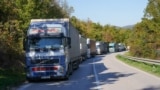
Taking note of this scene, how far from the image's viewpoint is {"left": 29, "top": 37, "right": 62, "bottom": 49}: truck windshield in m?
23.6

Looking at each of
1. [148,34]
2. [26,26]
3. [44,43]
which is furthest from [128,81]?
[148,34]

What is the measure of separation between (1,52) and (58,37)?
7.89m

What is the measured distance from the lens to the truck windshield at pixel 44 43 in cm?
2362

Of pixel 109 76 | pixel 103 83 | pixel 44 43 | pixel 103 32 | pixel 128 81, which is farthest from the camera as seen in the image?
pixel 103 32

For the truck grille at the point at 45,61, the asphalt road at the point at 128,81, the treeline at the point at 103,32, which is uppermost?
the treeline at the point at 103,32

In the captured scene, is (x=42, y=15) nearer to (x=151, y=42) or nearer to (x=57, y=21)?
(x=57, y=21)

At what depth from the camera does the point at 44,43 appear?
77.6 feet

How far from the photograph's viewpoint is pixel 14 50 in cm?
3300

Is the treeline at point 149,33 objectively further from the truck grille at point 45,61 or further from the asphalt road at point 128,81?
the truck grille at point 45,61

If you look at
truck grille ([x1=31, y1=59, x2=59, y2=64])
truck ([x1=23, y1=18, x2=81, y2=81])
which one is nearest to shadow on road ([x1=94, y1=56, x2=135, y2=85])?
truck ([x1=23, y1=18, x2=81, y2=81])

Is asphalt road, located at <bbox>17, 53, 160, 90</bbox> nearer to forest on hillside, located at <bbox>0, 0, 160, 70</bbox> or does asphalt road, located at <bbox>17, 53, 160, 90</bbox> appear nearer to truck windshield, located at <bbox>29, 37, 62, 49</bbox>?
truck windshield, located at <bbox>29, 37, 62, 49</bbox>

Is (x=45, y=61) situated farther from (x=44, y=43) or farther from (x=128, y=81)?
(x=128, y=81)

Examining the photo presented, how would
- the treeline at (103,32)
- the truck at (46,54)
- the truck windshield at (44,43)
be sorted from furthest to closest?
the treeline at (103,32) → the truck windshield at (44,43) → the truck at (46,54)

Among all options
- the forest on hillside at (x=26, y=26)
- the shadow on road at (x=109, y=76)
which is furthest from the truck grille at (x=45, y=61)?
the forest on hillside at (x=26, y=26)
